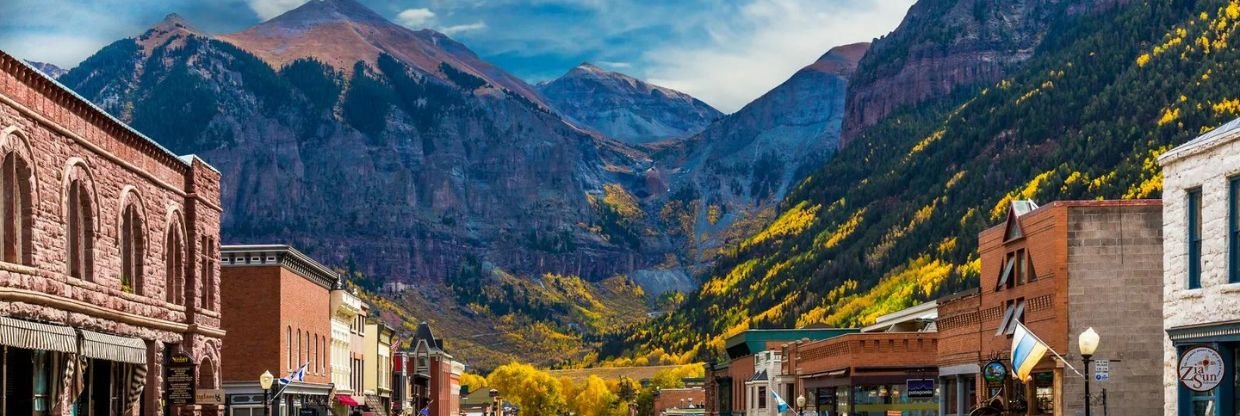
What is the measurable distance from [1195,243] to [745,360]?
314 ft

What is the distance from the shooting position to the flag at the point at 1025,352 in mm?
46531

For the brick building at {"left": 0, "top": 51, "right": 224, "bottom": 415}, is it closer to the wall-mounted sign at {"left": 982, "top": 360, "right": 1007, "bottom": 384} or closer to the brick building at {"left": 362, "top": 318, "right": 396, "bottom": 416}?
the wall-mounted sign at {"left": 982, "top": 360, "right": 1007, "bottom": 384}

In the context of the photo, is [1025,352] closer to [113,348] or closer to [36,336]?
[113,348]

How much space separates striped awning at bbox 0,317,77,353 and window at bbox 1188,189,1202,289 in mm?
25055

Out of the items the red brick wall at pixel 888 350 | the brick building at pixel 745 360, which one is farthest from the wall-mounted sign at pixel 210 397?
the brick building at pixel 745 360

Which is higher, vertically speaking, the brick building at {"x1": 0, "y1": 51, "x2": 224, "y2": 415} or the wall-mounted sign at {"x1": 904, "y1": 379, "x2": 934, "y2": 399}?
the brick building at {"x1": 0, "y1": 51, "x2": 224, "y2": 415}

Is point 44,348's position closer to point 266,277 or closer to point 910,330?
point 266,277

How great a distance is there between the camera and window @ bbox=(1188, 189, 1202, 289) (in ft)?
127

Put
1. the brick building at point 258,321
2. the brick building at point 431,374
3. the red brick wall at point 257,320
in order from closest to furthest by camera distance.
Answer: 1. the red brick wall at point 257,320
2. the brick building at point 258,321
3. the brick building at point 431,374

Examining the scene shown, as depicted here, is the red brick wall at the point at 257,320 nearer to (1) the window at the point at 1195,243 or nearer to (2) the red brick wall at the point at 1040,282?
(2) the red brick wall at the point at 1040,282

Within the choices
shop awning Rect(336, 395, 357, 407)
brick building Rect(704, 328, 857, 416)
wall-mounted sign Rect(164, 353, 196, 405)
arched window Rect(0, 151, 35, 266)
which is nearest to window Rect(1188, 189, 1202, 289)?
arched window Rect(0, 151, 35, 266)

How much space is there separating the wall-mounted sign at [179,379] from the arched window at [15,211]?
15045mm

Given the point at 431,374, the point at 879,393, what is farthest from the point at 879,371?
the point at 431,374

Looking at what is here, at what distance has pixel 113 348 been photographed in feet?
161
